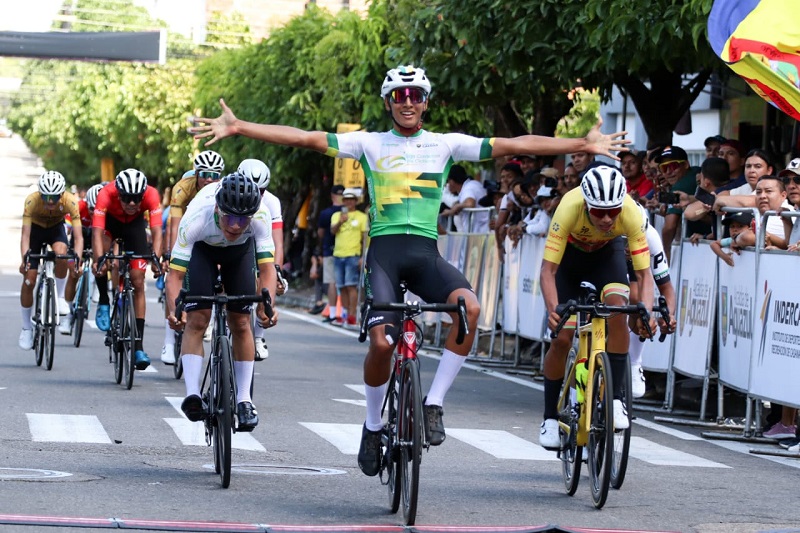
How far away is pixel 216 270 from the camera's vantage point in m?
10.6

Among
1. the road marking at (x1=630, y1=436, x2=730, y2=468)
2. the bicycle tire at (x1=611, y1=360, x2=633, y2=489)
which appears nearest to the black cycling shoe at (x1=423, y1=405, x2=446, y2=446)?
the bicycle tire at (x1=611, y1=360, x2=633, y2=489)

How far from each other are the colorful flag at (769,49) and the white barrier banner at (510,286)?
6458mm

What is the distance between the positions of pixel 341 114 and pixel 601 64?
16120 millimetres

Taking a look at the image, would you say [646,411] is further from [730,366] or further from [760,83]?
[760,83]

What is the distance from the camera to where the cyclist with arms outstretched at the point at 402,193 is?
8.95 meters

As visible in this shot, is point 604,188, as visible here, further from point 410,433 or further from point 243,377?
point 243,377

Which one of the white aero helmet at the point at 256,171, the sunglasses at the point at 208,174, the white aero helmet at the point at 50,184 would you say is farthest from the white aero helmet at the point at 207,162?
the white aero helmet at the point at 50,184

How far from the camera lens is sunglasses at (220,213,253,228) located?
9.88 meters

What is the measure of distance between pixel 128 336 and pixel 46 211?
2702 mm

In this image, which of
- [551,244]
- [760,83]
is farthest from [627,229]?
[760,83]

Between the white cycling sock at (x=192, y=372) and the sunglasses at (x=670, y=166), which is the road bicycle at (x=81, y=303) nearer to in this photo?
the sunglasses at (x=670, y=166)

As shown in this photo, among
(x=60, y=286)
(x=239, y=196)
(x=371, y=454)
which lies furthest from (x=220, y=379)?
(x=60, y=286)

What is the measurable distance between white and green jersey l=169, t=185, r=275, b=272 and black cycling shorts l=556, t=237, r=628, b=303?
5.63ft

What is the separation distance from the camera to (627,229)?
32.2 feet
